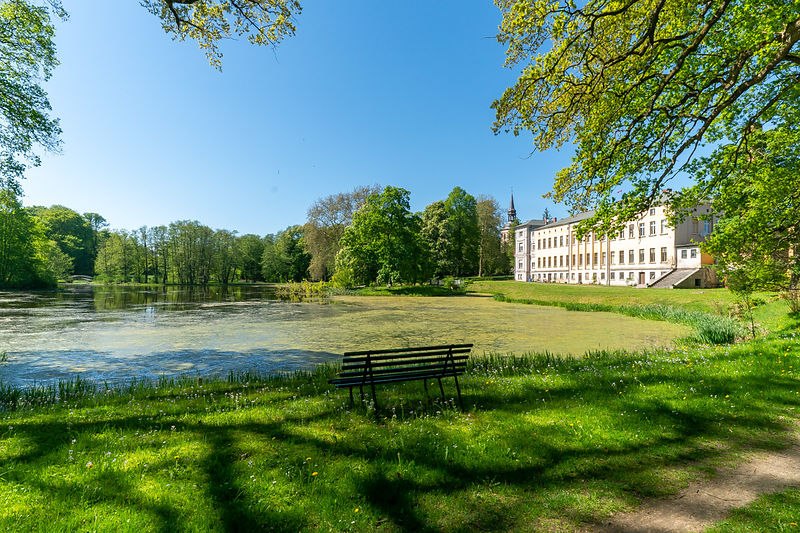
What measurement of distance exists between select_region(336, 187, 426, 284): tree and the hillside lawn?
39790mm

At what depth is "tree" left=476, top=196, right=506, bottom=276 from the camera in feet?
237

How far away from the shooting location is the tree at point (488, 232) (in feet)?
237

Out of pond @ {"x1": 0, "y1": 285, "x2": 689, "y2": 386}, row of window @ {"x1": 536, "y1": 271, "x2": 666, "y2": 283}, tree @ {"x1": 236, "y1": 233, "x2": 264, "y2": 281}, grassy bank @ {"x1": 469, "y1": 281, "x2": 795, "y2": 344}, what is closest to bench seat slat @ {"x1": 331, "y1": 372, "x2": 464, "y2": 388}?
pond @ {"x1": 0, "y1": 285, "x2": 689, "y2": 386}

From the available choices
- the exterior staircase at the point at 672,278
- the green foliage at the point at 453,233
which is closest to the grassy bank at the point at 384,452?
the exterior staircase at the point at 672,278

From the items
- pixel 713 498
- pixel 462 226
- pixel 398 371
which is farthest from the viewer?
pixel 462 226

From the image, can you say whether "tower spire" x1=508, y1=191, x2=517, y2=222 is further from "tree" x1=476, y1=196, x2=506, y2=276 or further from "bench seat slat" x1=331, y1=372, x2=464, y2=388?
"bench seat slat" x1=331, y1=372, x2=464, y2=388

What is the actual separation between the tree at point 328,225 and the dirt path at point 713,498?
55228 mm

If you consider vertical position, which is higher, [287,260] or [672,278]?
[287,260]

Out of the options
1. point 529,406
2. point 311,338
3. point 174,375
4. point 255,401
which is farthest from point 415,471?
point 311,338

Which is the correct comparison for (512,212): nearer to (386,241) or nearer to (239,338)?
(386,241)

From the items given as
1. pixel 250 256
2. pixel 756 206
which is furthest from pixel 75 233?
pixel 756 206

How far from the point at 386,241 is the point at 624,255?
Answer: 103 ft

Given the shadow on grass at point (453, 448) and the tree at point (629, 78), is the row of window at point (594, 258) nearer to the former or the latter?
Answer: the tree at point (629, 78)

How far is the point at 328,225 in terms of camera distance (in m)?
58.7
